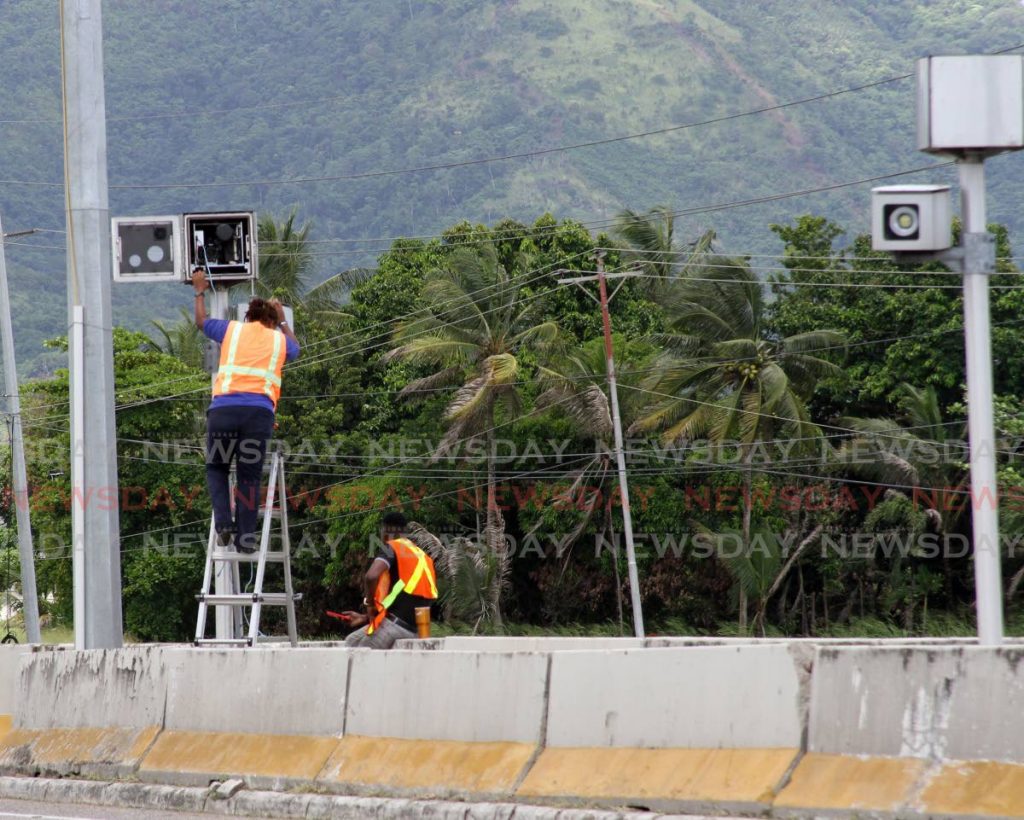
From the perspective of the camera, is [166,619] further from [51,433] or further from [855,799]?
[855,799]

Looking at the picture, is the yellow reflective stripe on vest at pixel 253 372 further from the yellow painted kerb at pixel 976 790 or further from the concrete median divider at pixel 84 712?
the yellow painted kerb at pixel 976 790

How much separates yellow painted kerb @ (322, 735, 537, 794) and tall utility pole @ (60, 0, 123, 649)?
3.29 metres

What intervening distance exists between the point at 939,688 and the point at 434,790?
8.72 feet

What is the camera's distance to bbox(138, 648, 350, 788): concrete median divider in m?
8.91

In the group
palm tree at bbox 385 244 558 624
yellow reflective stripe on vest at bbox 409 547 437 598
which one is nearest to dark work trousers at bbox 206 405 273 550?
yellow reflective stripe on vest at bbox 409 547 437 598

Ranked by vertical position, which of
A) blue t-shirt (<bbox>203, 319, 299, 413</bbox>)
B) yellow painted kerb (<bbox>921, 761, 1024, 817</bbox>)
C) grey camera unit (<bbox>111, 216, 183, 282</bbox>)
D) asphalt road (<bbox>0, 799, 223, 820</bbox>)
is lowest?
asphalt road (<bbox>0, 799, 223, 820</bbox>)

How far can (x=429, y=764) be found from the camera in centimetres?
827

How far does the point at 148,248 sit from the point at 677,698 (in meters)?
5.82

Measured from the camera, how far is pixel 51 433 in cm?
5681

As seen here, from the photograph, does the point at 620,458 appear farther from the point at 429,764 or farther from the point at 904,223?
the point at 904,223

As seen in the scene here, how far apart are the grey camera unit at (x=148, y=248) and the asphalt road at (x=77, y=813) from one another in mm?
3785

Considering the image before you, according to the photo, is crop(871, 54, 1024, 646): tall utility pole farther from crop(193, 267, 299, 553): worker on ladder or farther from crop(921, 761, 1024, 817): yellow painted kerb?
crop(193, 267, 299, 553): worker on ladder

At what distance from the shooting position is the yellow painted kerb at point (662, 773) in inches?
276

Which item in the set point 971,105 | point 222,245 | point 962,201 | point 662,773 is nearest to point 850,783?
point 662,773
